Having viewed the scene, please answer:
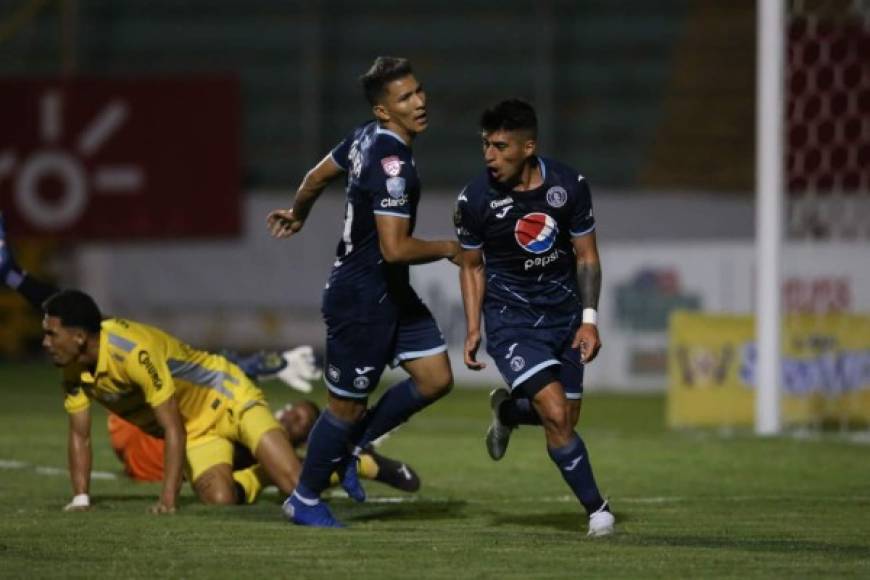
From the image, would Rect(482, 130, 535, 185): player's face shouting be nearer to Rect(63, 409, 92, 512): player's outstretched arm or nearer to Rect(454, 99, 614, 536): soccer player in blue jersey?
Rect(454, 99, 614, 536): soccer player in blue jersey

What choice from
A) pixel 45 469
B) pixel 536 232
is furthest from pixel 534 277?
pixel 45 469

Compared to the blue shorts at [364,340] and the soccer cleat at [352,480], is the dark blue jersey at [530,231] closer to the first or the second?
the blue shorts at [364,340]

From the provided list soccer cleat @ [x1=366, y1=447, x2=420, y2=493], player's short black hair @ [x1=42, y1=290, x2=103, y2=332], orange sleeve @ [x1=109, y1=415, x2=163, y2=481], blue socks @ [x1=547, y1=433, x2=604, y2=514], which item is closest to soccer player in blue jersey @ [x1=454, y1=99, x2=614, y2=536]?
blue socks @ [x1=547, y1=433, x2=604, y2=514]

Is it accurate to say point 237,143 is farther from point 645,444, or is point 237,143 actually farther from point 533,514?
point 533,514

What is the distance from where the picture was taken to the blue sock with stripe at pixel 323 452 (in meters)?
8.28

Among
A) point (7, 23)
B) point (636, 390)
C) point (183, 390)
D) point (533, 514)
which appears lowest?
point (636, 390)

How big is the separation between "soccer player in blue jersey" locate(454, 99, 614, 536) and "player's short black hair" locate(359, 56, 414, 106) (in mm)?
420

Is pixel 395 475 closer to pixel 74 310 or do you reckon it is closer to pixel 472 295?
pixel 472 295

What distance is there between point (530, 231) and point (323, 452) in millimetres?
1377

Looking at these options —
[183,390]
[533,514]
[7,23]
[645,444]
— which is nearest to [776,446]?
[645,444]

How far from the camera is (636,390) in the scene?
1992 centimetres

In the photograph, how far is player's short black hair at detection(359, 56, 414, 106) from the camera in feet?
26.1

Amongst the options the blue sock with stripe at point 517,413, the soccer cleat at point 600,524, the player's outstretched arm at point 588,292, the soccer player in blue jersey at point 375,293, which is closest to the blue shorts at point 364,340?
the soccer player in blue jersey at point 375,293

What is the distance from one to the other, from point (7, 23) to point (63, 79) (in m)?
3.39
